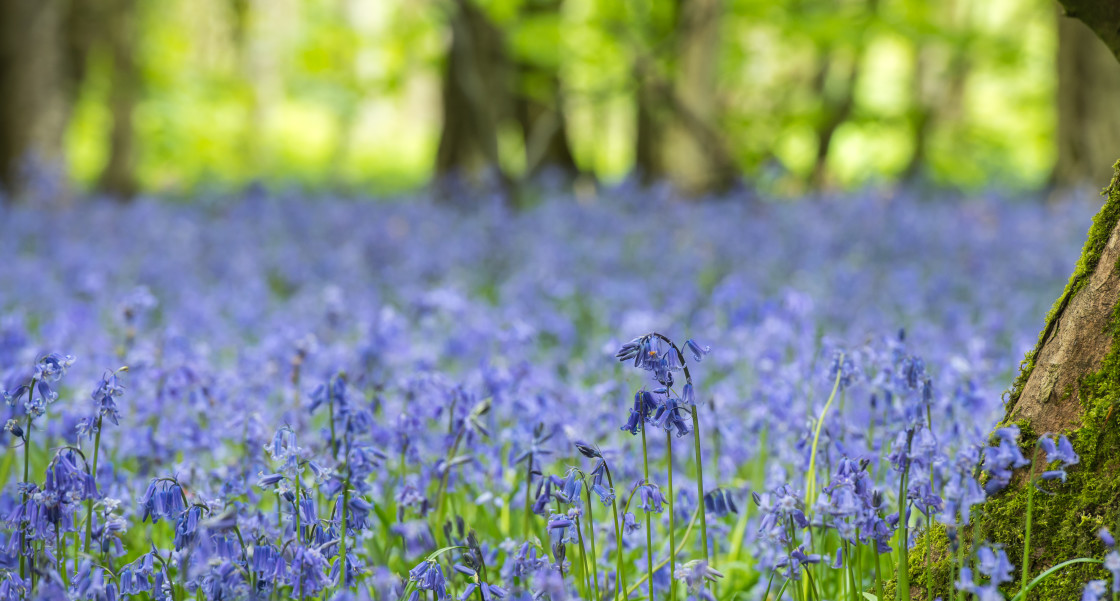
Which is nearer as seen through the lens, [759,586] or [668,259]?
[759,586]

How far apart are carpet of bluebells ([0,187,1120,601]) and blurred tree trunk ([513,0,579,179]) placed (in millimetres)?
3224

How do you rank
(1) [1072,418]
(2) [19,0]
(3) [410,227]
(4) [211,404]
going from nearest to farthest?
(1) [1072,418]
(4) [211,404]
(3) [410,227]
(2) [19,0]

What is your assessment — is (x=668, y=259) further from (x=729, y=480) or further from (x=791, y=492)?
(x=791, y=492)

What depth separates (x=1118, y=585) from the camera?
4.59 feet

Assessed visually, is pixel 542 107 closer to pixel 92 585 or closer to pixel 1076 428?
pixel 1076 428

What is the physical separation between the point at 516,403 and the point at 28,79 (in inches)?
391

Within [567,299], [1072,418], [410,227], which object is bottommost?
[1072,418]

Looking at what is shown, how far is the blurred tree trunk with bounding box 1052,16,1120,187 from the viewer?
9930mm

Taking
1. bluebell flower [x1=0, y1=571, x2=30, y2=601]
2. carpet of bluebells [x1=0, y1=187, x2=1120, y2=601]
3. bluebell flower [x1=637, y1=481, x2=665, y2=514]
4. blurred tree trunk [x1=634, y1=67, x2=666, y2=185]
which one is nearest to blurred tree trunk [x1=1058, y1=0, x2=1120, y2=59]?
carpet of bluebells [x1=0, y1=187, x2=1120, y2=601]

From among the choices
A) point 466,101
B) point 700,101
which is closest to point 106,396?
point 700,101

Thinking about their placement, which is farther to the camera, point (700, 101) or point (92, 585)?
point (700, 101)

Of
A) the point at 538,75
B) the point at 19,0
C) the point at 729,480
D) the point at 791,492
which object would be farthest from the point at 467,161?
the point at 791,492

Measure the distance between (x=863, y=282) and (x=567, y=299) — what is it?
1.83 metres

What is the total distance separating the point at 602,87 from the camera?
11461 mm
